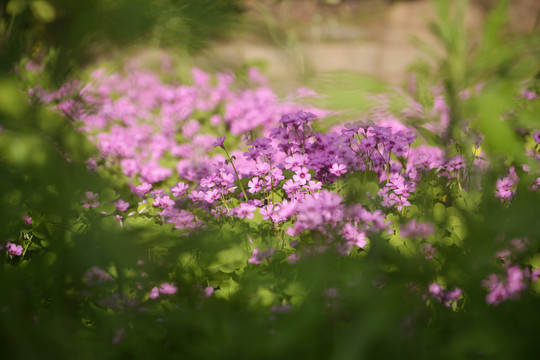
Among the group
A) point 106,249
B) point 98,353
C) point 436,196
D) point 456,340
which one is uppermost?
point 106,249

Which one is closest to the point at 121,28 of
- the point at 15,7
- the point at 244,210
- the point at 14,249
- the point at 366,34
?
the point at 15,7

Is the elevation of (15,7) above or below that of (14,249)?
above

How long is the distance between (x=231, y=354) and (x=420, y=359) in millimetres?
236

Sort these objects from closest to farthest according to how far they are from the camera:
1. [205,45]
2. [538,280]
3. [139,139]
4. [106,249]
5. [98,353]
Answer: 1. [106,249]
2. [205,45]
3. [98,353]
4. [538,280]
5. [139,139]

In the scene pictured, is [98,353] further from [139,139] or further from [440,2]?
[139,139]

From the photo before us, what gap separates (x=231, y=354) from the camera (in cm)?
54

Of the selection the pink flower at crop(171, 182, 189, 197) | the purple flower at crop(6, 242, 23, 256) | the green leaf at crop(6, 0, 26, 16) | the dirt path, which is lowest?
the dirt path

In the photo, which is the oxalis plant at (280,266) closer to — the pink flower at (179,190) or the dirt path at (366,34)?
the pink flower at (179,190)

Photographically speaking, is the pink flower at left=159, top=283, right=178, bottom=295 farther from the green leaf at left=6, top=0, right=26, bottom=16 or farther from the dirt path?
the dirt path

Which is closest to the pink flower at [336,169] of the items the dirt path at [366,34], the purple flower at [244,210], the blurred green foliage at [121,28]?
the purple flower at [244,210]

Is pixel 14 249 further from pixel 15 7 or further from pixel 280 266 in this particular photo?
pixel 15 7

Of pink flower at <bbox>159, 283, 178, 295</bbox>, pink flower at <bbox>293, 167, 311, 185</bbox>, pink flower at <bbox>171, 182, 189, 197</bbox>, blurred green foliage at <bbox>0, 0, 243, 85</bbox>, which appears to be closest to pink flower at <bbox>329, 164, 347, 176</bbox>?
pink flower at <bbox>293, 167, 311, 185</bbox>

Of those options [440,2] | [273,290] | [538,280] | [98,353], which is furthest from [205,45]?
[538,280]

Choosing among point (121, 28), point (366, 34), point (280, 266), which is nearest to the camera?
point (121, 28)
